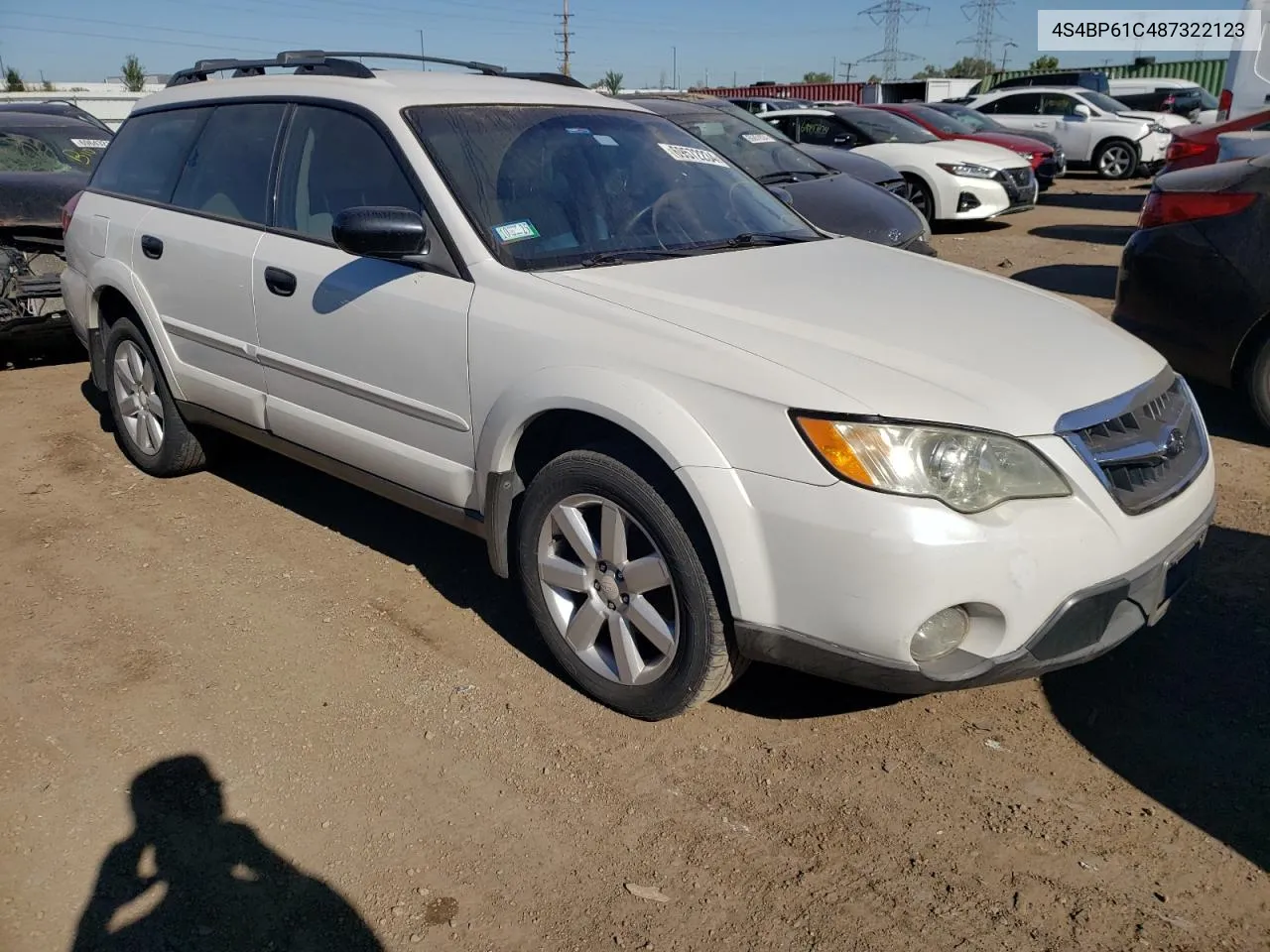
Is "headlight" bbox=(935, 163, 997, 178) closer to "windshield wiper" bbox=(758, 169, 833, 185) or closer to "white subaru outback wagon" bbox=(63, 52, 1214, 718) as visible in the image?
"windshield wiper" bbox=(758, 169, 833, 185)

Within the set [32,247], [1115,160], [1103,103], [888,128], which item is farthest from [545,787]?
[1103,103]

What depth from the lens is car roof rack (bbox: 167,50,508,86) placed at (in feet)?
13.6

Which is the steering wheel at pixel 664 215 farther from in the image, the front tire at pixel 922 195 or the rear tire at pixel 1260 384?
the front tire at pixel 922 195

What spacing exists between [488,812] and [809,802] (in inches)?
33.1

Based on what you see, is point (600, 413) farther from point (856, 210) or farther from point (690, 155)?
point (856, 210)

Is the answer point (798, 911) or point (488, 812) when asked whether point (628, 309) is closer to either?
point (488, 812)

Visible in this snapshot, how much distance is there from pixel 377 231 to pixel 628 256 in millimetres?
790

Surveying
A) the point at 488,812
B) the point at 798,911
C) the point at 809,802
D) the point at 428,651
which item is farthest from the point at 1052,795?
the point at 428,651

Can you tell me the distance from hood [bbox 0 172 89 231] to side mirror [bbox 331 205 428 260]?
15.2 feet

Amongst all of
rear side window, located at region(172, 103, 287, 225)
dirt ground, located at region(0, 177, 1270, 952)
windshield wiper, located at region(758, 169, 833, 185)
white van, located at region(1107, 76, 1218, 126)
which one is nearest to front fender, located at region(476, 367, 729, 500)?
dirt ground, located at region(0, 177, 1270, 952)

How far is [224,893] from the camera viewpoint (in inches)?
101

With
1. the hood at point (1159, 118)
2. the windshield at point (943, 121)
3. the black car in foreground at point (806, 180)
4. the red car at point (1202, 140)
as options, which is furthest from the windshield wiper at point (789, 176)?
the hood at point (1159, 118)

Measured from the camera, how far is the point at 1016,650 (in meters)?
2.62

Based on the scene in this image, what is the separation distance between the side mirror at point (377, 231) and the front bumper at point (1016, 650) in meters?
1.56
